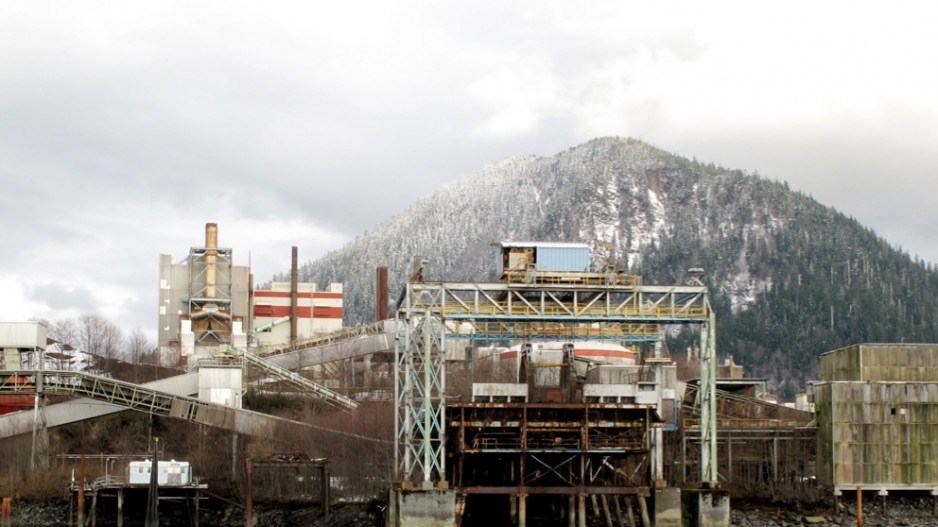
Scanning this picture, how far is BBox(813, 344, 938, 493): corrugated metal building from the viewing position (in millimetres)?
70125

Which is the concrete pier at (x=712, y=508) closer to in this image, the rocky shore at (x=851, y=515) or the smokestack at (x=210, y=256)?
the rocky shore at (x=851, y=515)

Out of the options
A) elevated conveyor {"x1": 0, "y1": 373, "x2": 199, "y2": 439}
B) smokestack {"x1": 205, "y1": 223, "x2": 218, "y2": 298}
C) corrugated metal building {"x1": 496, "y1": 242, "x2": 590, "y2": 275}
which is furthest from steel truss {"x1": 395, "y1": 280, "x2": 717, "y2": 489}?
smokestack {"x1": 205, "y1": 223, "x2": 218, "y2": 298}

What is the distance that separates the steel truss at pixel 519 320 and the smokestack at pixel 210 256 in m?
58.1

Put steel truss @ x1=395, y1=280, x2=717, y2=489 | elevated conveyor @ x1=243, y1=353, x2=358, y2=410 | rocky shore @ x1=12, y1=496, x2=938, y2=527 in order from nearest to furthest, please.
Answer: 1. steel truss @ x1=395, y1=280, x2=717, y2=489
2. rocky shore @ x1=12, y1=496, x2=938, y2=527
3. elevated conveyor @ x1=243, y1=353, x2=358, y2=410

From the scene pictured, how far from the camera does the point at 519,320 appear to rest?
62.0 meters

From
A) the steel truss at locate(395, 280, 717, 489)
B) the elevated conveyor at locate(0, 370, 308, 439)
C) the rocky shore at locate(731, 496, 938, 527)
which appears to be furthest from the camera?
the elevated conveyor at locate(0, 370, 308, 439)

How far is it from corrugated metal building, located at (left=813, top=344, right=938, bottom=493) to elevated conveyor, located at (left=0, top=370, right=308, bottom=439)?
109 ft

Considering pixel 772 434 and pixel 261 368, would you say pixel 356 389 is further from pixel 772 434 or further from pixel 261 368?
pixel 772 434

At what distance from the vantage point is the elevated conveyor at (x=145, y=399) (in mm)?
81938

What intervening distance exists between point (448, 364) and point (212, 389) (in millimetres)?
25962

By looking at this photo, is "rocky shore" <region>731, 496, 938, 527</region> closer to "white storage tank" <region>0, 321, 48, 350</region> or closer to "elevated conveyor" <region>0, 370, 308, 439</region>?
"elevated conveyor" <region>0, 370, 308, 439</region>

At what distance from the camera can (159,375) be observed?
4092 inches

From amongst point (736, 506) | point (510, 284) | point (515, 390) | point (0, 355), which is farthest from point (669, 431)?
point (0, 355)

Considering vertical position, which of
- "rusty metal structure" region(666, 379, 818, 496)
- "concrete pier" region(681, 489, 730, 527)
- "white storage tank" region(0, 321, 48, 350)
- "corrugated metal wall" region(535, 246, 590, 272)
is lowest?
"concrete pier" region(681, 489, 730, 527)
